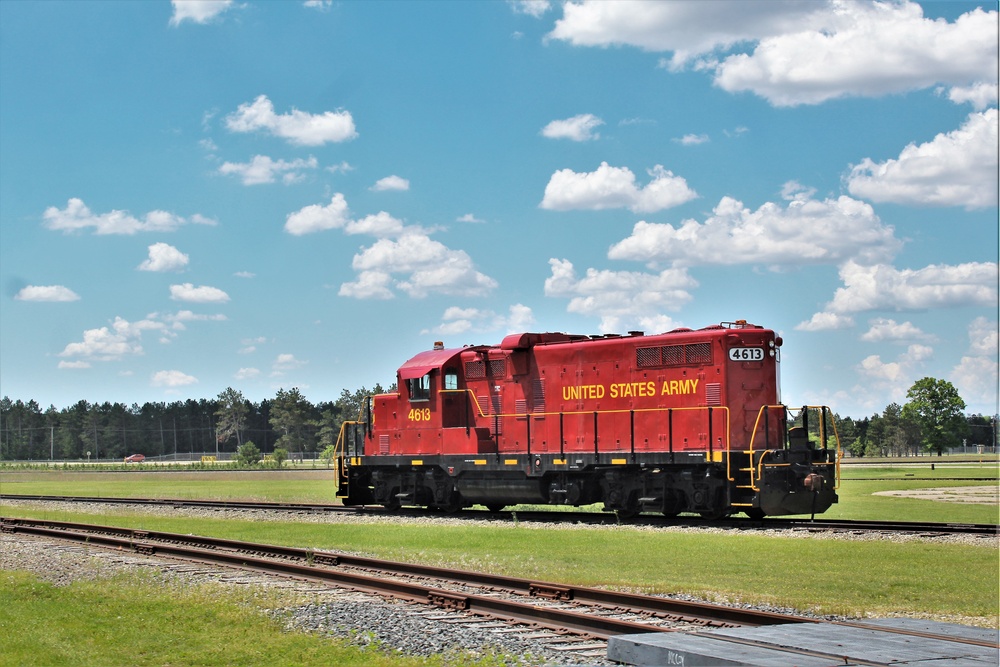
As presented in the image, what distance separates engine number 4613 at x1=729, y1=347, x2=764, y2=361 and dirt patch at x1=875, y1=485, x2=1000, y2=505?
1225 centimetres

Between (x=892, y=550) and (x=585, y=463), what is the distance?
833cm

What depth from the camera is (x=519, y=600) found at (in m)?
11.7

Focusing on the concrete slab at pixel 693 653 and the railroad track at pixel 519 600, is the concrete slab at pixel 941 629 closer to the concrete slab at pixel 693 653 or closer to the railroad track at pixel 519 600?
the railroad track at pixel 519 600

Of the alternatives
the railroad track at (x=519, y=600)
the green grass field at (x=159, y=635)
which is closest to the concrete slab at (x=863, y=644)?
the railroad track at (x=519, y=600)

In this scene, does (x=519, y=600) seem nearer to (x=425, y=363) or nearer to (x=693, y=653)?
(x=693, y=653)

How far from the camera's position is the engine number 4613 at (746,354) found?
73.0 feet

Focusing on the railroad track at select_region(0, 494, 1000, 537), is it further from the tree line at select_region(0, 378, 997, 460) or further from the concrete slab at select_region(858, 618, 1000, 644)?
the tree line at select_region(0, 378, 997, 460)

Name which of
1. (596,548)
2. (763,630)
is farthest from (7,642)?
(596,548)

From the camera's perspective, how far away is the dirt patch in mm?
31938

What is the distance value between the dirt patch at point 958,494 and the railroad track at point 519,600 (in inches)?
878

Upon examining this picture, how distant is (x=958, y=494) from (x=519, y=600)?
93.3ft

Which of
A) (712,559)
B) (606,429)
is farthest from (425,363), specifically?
(712,559)

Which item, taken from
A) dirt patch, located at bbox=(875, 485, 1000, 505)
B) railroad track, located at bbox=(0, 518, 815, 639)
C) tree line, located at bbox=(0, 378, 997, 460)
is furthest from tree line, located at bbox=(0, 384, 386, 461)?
railroad track, located at bbox=(0, 518, 815, 639)

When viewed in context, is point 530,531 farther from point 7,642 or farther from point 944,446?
point 944,446
